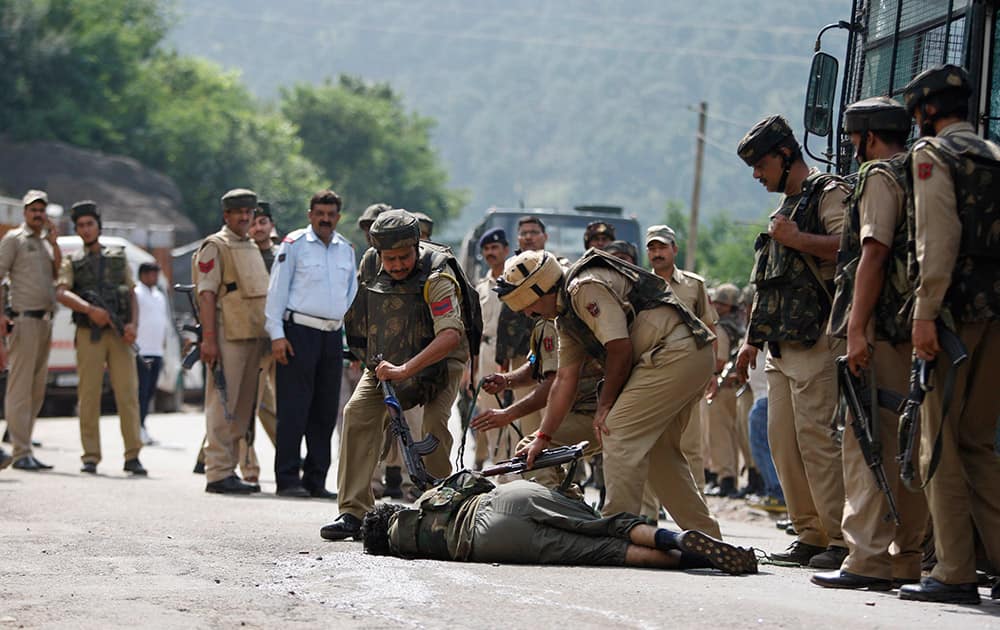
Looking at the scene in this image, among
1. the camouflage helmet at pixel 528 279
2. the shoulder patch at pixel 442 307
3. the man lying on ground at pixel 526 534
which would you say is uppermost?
the camouflage helmet at pixel 528 279

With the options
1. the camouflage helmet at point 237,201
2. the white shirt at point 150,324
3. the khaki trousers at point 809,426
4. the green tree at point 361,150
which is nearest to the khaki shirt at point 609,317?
the khaki trousers at point 809,426

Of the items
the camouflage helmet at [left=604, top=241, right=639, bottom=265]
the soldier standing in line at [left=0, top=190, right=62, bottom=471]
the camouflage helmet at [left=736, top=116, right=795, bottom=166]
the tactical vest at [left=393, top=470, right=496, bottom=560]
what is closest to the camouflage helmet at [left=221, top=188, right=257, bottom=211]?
the soldier standing in line at [left=0, top=190, right=62, bottom=471]

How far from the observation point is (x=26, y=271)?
43.3ft

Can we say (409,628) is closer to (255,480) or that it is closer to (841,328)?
(841,328)

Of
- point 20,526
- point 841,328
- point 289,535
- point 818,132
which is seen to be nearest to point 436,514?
point 289,535

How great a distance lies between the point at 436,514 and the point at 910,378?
7.41 ft

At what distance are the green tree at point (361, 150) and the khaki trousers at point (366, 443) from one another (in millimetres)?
98087

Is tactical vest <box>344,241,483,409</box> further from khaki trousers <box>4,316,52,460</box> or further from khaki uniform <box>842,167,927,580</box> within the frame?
khaki trousers <box>4,316,52,460</box>

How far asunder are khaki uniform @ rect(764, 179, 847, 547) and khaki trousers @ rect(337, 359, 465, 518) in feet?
6.36

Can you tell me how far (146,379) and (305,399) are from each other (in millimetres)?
6393

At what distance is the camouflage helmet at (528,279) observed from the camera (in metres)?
7.58

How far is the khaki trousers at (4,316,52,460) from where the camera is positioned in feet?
43.2

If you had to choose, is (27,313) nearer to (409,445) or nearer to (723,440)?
(409,445)

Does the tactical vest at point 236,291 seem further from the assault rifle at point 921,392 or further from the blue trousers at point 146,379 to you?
the assault rifle at point 921,392
